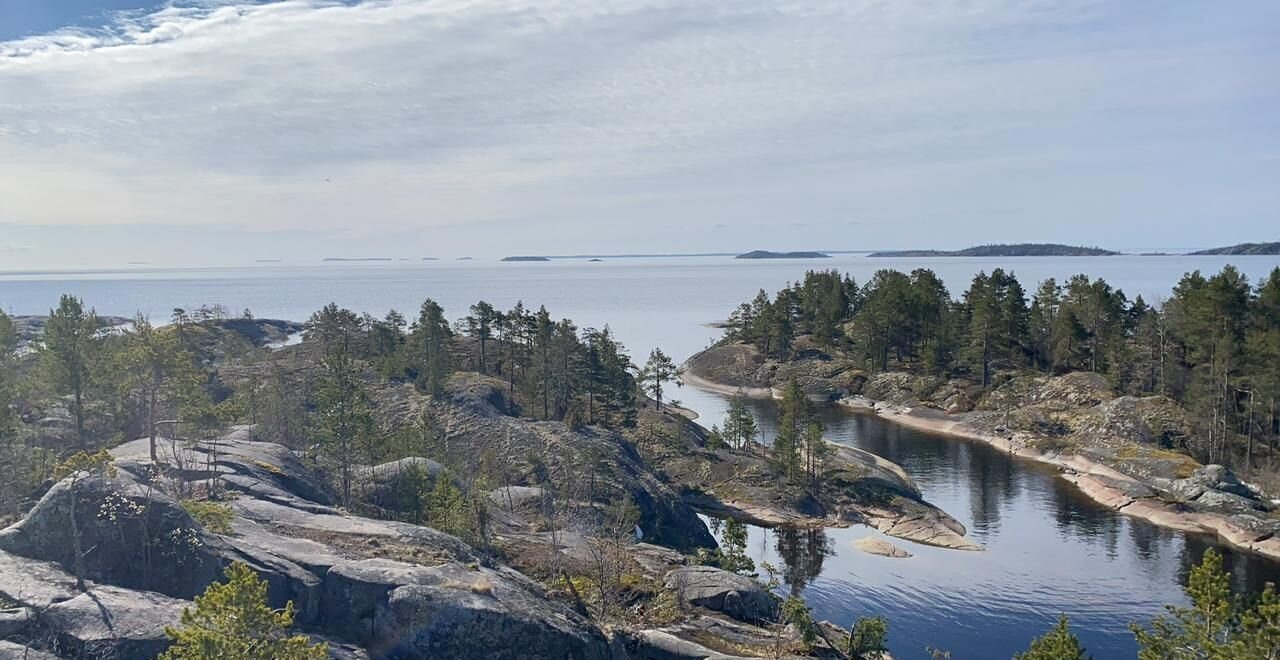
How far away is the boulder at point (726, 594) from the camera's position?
4484 centimetres

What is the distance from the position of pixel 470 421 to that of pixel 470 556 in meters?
48.3

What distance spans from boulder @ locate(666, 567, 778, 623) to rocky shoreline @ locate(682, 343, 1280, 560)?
151 ft

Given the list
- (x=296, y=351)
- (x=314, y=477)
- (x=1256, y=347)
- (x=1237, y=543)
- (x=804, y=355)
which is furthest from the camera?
(x=804, y=355)

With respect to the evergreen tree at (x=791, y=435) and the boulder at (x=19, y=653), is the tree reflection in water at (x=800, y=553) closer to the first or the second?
the evergreen tree at (x=791, y=435)

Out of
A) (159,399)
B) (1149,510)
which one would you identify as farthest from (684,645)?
(1149,510)

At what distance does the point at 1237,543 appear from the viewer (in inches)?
2633

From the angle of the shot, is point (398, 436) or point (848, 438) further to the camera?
point (848, 438)

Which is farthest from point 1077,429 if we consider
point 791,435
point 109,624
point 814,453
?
point 109,624

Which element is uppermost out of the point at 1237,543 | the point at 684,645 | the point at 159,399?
the point at 159,399

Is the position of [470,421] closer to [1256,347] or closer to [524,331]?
[524,331]

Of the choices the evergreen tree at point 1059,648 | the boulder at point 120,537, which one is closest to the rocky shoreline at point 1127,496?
the evergreen tree at point 1059,648

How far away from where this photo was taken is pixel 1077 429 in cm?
9856

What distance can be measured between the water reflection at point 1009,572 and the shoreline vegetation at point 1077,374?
5199 mm

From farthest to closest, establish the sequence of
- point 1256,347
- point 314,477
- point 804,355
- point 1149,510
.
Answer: point 804,355, point 1256,347, point 1149,510, point 314,477
